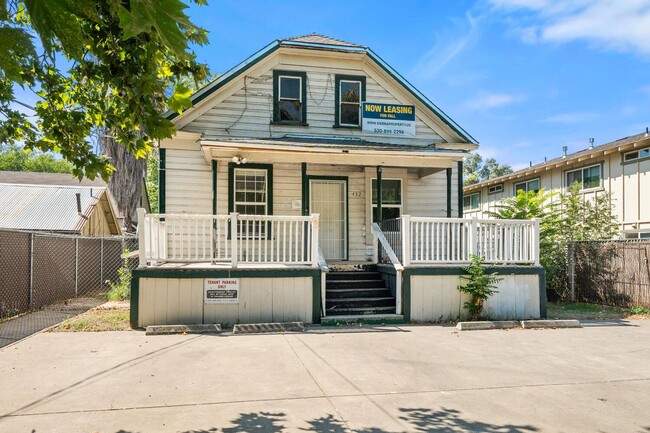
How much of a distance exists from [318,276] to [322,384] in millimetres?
4114

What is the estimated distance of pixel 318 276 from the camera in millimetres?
8969

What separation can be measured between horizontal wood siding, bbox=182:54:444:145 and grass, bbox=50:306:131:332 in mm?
4729

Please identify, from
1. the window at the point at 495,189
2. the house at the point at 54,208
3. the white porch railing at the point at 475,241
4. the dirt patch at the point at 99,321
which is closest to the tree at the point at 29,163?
the house at the point at 54,208

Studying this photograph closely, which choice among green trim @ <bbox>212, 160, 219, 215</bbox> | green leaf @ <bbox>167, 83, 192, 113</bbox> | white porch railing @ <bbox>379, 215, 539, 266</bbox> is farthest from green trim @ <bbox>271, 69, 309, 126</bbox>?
green leaf @ <bbox>167, 83, 192, 113</bbox>

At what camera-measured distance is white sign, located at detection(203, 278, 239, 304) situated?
853cm

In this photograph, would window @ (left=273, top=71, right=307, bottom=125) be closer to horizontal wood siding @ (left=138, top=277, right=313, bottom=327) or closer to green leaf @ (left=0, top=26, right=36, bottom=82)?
horizontal wood siding @ (left=138, top=277, right=313, bottom=327)

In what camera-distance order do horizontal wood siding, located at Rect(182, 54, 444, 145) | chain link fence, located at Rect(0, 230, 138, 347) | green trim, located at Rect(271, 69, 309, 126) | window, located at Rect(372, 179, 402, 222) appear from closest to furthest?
1. chain link fence, located at Rect(0, 230, 138, 347)
2. horizontal wood siding, located at Rect(182, 54, 444, 145)
3. green trim, located at Rect(271, 69, 309, 126)
4. window, located at Rect(372, 179, 402, 222)

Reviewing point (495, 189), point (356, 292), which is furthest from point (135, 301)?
→ point (495, 189)

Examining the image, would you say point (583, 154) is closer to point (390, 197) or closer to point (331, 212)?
point (390, 197)

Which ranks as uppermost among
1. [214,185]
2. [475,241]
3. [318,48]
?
[318,48]

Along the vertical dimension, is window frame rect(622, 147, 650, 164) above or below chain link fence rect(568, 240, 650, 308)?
above

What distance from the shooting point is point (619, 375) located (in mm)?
5426

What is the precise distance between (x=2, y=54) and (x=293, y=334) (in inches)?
279

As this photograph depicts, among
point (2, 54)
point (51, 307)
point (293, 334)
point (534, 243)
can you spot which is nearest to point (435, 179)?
point (534, 243)
